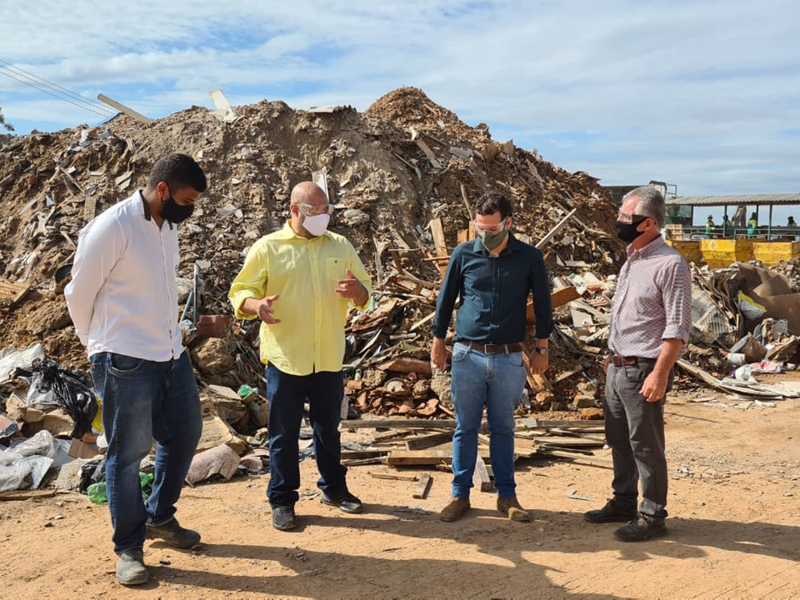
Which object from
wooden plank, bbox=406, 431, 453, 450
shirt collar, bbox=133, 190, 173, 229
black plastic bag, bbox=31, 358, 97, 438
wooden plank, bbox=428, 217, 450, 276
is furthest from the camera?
wooden plank, bbox=428, 217, 450, 276

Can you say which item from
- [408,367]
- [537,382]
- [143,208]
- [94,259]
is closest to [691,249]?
[537,382]

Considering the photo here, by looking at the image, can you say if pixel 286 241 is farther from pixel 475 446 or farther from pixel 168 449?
pixel 475 446

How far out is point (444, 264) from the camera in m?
11.2

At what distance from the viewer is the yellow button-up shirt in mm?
4656

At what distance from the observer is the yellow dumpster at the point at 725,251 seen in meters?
21.9

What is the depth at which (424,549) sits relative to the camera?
442cm

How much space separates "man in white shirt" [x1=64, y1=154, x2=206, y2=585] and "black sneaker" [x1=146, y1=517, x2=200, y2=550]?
0.26m

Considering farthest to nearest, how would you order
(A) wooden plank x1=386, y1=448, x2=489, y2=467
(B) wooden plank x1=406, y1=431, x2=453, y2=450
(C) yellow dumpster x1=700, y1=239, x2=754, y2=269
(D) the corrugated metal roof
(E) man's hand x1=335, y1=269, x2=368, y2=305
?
(D) the corrugated metal roof → (C) yellow dumpster x1=700, y1=239, x2=754, y2=269 → (B) wooden plank x1=406, y1=431, x2=453, y2=450 → (A) wooden plank x1=386, y1=448, x2=489, y2=467 → (E) man's hand x1=335, y1=269, x2=368, y2=305

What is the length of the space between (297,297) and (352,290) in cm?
36

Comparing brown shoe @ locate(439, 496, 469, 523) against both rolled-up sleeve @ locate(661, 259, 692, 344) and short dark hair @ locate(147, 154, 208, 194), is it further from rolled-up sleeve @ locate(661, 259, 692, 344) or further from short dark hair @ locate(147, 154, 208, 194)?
short dark hair @ locate(147, 154, 208, 194)

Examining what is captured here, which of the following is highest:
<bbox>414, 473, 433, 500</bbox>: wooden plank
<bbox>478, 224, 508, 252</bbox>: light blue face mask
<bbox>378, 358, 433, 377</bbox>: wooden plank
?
<bbox>478, 224, 508, 252</bbox>: light blue face mask

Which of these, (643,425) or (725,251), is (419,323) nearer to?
(643,425)

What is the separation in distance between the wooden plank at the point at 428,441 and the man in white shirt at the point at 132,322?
127 inches

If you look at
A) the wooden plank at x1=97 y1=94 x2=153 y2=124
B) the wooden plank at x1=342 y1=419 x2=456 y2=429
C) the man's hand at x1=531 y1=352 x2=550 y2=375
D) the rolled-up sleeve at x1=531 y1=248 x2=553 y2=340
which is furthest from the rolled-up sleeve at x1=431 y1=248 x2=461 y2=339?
the wooden plank at x1=97 y1=94 x2=153 y2=124
